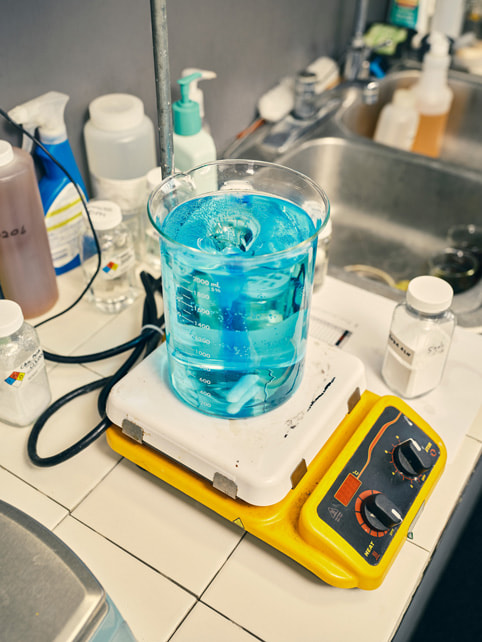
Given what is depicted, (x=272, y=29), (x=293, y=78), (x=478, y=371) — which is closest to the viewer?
(x=478, y=371)

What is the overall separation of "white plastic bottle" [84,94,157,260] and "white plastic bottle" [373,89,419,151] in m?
0.71

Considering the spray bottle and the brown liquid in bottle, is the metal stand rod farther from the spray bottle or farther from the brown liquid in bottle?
the brown liquid in bottle

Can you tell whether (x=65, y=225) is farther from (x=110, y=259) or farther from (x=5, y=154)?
(x=5, y=154)

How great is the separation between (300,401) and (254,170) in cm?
30

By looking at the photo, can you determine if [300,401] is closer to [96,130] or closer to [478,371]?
[478,371]

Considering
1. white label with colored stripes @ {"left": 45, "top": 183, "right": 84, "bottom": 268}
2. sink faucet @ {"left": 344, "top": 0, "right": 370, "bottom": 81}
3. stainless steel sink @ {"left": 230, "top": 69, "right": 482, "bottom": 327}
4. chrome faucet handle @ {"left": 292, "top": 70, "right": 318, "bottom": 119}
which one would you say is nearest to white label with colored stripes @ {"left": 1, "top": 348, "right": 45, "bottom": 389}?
white label with colored stripes @ {"left": 45, "top": 183, "right": 84, "bottom": 268}

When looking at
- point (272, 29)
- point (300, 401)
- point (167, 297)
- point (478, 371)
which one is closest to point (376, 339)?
point (478, 371)

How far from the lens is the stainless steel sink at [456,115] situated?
5.59ft

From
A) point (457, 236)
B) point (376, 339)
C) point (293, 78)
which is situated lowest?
point (457, 236)

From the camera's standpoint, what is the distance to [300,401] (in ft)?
2.65

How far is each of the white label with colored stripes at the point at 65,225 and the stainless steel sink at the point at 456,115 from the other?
84cm

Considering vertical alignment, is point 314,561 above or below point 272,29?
below

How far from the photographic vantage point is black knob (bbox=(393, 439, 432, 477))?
2.57 feet

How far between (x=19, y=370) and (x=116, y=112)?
0.49 m
